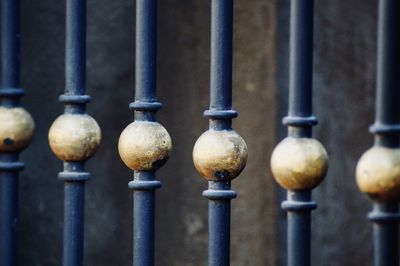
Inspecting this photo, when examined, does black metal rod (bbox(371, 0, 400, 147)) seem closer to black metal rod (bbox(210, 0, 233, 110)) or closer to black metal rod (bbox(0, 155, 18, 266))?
black metal rod (bbox(210, 0, 233, 110))

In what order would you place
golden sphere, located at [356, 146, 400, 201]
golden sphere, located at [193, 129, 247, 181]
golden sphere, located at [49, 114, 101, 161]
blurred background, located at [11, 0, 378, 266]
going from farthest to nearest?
blurred background, located at [11, 0, 378, 266]
golden sphere, located at [49, 114, 101, 161]
golden sphere, located at [193, 129, 247, 181]
golden sphere, located at [356, 146, 400, 201]

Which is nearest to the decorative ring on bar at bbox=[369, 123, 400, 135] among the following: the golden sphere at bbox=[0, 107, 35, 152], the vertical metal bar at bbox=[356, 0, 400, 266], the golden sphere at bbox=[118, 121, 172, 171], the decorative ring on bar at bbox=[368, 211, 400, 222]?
the vertical metal bar at bbox=[356, 0, 400, 266]

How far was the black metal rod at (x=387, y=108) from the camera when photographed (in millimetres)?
1035

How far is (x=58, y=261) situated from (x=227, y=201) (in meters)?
0.58

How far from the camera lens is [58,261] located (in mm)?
1622

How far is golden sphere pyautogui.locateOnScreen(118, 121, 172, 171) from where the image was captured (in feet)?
3.91

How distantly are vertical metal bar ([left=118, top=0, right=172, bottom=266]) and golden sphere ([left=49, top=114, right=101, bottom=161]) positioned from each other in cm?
8

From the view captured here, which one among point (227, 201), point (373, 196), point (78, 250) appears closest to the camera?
point (373, 196)

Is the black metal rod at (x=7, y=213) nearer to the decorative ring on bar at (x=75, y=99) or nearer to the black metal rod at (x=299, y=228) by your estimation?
the decorative ring on bar at (x=75, y=99)

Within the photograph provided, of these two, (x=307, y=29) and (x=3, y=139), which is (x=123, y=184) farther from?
(x=307, y=29)

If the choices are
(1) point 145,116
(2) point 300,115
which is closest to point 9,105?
(1) point 145,116

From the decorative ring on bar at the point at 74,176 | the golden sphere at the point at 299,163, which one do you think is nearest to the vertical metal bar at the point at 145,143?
the decorative ring on bar at the point at 74,176

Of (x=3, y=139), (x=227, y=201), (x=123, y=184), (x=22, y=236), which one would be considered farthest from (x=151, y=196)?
(x=22, y=236)

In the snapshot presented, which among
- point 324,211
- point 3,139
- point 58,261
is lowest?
point 58,261
